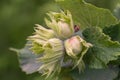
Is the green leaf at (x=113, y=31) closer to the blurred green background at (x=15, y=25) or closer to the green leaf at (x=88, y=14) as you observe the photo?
the green leaf at (x=88, y=14)

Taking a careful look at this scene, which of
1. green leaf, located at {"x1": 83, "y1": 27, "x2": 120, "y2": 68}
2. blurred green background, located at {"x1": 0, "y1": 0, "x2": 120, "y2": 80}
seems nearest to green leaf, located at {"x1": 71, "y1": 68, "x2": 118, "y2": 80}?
green leaf, located at {"x1": 83, "y1": 27, "x2": 120, "y2": 68}

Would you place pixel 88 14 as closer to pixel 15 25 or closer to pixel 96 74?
pixel 96 74

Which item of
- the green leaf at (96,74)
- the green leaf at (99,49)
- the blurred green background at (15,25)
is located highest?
the green leaf at (99,49)

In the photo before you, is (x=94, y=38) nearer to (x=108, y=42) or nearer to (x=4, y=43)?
(x=108, y=42)

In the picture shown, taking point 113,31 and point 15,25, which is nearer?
point 113,31

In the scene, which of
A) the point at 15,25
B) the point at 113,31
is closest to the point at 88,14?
the point at 113,31

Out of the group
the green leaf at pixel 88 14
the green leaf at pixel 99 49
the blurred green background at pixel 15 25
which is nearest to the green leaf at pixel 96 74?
the green leaf at pixel 99 49
